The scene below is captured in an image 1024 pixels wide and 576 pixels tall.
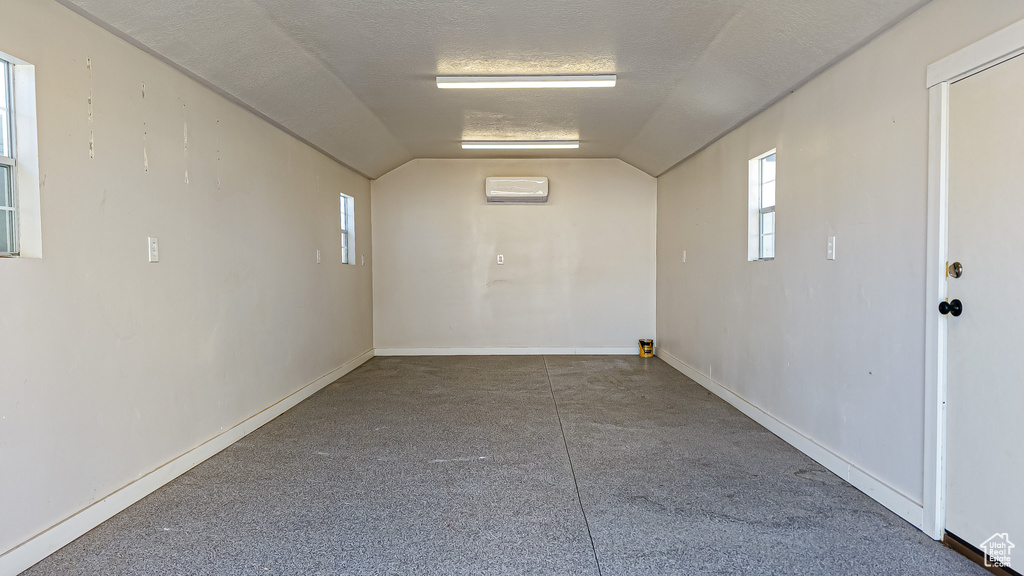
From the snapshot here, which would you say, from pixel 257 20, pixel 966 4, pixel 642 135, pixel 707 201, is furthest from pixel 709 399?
pixel 257 20

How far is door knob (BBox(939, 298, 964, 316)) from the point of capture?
2205mm

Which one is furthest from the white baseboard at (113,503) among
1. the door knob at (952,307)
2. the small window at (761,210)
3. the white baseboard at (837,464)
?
the small window at (761,210)

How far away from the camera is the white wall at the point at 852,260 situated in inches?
96.0

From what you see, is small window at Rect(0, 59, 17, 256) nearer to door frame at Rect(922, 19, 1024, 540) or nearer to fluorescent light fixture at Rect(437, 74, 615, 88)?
fluorescent light fixture at Rect(437, 74, 615, 88)

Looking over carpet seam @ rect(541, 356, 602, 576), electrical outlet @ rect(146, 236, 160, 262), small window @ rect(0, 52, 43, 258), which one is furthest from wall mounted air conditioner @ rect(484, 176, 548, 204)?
small window @ rect(0, 52, 43, 258)

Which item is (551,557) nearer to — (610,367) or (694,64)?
(694,64)

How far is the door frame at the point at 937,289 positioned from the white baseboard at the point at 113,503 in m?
3.68

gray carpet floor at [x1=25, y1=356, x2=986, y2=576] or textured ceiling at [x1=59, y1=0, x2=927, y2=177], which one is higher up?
textured ceiling at [x1=59, y1=0, x2=927, y2=177]

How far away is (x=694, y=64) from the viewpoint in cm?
375

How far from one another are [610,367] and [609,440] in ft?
9.03

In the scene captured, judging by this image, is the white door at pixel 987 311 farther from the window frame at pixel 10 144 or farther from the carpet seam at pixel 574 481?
the window frame at pixel 10 144

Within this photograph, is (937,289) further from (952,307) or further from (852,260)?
(852,260)

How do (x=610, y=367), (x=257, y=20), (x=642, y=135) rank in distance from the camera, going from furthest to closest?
(x=610, y=367) < (x=642, y=135) < (x=257, y=20)

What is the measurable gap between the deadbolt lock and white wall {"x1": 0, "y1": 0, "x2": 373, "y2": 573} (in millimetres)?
3779
